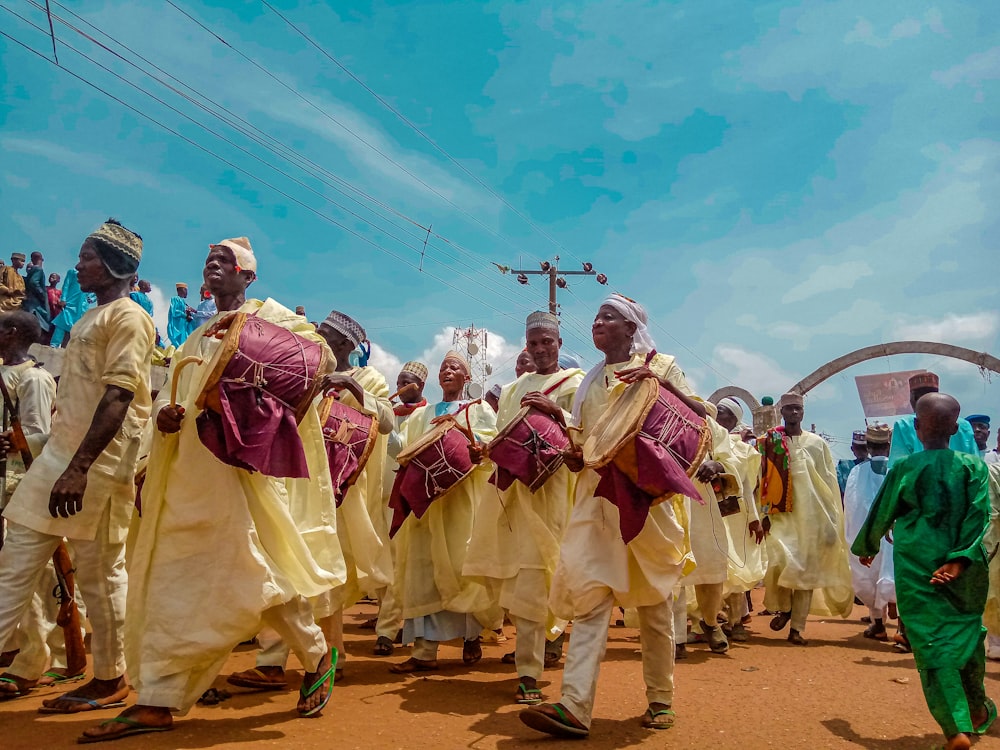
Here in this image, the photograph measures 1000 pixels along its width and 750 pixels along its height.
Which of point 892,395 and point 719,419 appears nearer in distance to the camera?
point 719,419

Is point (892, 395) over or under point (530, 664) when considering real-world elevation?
over

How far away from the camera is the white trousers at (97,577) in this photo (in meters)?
4.43

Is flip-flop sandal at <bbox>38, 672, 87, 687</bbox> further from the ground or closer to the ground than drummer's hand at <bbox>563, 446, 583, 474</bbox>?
closer to the ground

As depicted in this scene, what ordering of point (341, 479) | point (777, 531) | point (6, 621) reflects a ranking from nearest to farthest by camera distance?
point (6, 621), point (341, 479), point (777, 531)

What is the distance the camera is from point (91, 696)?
4.59 metres

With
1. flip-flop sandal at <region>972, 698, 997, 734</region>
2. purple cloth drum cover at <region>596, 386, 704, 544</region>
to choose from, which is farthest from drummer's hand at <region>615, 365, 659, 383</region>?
flip-flop sandal at <region>972, 698, 997, 734</region>

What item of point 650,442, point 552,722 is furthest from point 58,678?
point 650,442

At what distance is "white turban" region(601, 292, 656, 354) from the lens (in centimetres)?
505

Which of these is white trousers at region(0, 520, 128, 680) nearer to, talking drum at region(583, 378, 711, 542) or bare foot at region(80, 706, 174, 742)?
bare foot at region(80, 706, 174, 742)

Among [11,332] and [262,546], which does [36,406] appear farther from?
[262,546]

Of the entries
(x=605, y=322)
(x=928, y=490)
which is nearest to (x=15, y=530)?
(x=605, y=322)

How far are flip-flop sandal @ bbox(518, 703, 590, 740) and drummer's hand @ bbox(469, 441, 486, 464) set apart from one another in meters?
2.05

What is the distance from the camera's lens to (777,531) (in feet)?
28.6

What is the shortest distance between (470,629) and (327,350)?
286 centimetres
